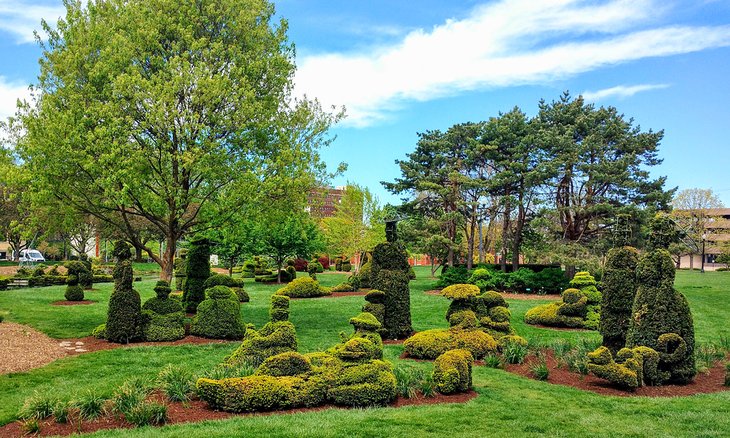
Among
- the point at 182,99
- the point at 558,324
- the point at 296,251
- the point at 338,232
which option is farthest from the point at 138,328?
the point at 338,232

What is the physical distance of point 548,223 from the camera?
28344mm

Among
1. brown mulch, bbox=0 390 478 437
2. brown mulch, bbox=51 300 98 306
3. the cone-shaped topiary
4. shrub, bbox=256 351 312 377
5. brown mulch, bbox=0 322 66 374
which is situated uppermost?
the cone-shaped topiary

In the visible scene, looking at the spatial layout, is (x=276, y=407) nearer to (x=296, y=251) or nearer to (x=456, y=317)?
(x=456, y=317)

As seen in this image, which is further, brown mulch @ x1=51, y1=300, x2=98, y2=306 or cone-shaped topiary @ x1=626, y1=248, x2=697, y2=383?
brown mulch @ x1=51, y1=300, x2=98, y2=306

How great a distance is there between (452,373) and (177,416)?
454cm

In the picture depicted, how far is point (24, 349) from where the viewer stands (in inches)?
479

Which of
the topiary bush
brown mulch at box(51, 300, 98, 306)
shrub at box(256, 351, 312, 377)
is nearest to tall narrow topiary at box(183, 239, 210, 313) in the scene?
brown mulch at box(51, 300, 98, 306)

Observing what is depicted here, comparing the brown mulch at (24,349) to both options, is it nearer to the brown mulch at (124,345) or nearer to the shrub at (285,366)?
the brown mulch at (124,345)

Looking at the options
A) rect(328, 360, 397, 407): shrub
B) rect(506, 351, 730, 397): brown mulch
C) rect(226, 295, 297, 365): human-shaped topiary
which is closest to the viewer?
rect(328, 360, 397, 407): shrub

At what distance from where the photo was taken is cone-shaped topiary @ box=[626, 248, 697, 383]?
971 centimetres

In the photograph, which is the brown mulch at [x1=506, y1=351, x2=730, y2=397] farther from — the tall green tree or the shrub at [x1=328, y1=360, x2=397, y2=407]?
the tall green tree

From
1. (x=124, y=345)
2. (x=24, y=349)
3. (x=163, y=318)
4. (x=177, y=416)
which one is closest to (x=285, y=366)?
(x=177, y=416)

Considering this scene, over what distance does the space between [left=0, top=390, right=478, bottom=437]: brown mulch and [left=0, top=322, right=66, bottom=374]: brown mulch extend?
4.13 meters

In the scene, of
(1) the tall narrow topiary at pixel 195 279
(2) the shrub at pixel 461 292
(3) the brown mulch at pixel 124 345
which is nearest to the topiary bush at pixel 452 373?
(2) the shrub at pixel 461 292
